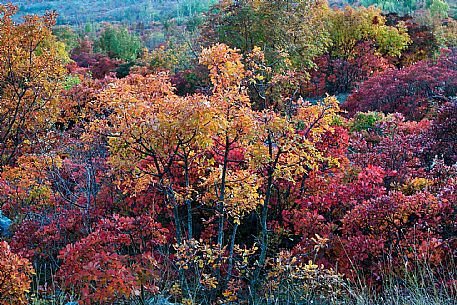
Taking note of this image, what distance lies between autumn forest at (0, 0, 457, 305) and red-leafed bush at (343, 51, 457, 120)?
54 mm

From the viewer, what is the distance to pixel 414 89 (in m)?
11.1

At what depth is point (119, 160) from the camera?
3.83m

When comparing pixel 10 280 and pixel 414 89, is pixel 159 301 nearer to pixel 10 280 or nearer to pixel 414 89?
pixel 10 280

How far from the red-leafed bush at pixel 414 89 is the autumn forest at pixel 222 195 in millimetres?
54

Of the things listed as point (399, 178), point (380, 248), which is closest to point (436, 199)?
point (380, 248)

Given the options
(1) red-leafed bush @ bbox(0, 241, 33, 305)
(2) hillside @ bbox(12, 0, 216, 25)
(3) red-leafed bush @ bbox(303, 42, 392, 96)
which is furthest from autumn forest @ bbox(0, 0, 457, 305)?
(2) hillside @ bbox(12, 0, 216, 25)

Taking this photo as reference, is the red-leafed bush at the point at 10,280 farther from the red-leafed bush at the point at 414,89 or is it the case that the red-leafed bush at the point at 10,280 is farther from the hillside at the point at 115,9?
the hillside at the point at 115,9

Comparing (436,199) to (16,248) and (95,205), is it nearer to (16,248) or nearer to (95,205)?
(95,205)

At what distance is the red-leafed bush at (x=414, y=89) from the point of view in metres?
10.6

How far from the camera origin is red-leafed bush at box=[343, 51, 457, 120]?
10617 mm

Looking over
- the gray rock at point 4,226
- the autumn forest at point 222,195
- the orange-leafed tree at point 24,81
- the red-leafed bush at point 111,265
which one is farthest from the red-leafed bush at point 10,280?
the orange-leafed tree at point 24,81

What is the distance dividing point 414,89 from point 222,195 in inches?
347

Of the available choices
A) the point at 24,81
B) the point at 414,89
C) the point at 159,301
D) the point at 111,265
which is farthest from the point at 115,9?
the point at 111,265

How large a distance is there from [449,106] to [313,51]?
8.71 metres
